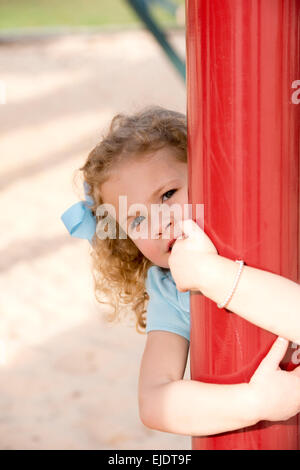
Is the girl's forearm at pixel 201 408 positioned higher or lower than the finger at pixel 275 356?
lower

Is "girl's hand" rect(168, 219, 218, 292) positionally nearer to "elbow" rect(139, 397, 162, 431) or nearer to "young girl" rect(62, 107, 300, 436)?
"young girl" rect(62, 107, 300, 436)

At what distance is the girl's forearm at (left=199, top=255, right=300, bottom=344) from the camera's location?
72 centimetres

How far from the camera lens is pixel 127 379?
8.57 ft

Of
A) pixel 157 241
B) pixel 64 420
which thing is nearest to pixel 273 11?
pixel 157 241

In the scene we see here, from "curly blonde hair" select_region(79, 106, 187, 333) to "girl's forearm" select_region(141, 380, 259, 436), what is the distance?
1.39 ft

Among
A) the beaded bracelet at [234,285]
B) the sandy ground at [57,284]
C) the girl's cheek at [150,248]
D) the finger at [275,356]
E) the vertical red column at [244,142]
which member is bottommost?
the sandy ground at [57,284]

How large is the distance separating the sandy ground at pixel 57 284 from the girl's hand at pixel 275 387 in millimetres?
745

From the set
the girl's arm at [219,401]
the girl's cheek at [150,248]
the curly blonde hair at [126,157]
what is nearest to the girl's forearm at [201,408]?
the girl's arm at [219,401]

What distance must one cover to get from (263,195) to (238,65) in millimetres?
135

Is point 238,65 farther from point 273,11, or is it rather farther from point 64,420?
point 64,420

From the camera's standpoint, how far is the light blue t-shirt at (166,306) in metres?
1.02

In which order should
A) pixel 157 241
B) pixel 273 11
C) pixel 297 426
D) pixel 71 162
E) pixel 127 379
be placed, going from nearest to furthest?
1. pixel 273 11
2. pixel 297 426
3. pixel 157 241
4. pixel 127 379
5. pixel 71 162

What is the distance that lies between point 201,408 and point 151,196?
0.37 metres

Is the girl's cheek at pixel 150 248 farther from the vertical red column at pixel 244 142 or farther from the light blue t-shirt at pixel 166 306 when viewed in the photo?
the vertical red column at pixel 244 142
